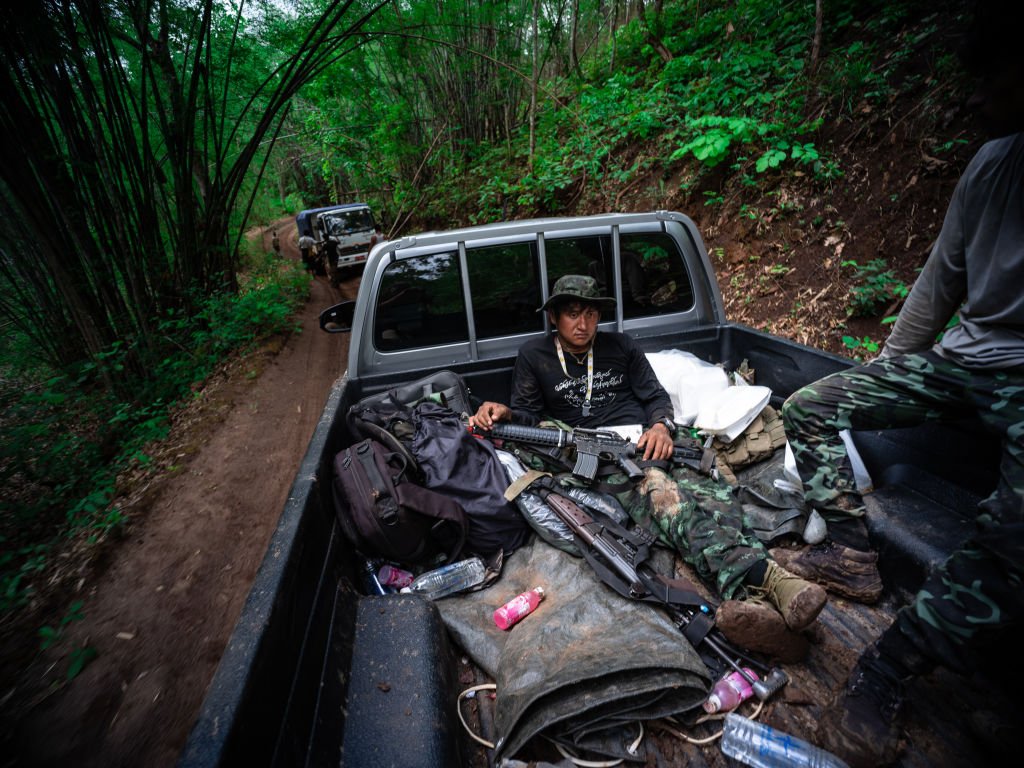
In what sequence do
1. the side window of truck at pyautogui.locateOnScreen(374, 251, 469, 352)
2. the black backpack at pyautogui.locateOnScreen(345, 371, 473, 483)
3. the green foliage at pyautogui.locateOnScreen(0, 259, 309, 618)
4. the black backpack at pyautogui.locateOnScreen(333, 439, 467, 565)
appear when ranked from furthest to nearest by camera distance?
the green foliage at pyautogui.locateOnScreen(0, 259, 309, 618) → the side window of truck at pyautogui.locateOnScreen(374, 251, 469, 352) → the black backpack at pyautogui.locateOnScreen(345, 371, 473, 483) → the black backpack at pyautogui.locateOnScreen(333, 439, 467, 565)

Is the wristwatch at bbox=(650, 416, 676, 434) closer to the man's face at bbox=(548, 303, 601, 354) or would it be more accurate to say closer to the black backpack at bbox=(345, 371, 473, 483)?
the man's face at bbox=(548, 303, 601, 354)

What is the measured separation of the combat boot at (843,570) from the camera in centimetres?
173

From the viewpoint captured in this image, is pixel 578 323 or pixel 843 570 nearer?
pixel 843 570

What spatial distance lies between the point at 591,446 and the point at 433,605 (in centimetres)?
114

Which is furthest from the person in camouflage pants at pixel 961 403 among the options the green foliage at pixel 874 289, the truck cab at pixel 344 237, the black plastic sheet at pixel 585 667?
the truck cab at pixel 344 237

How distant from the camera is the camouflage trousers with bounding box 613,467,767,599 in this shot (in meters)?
1.80

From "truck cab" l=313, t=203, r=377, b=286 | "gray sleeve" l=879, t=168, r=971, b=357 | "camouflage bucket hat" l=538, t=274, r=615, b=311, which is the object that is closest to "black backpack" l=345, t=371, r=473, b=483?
"camouflage bucket hat" l=538, t=274, r=615, b=311

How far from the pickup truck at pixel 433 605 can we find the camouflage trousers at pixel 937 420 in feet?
0.72

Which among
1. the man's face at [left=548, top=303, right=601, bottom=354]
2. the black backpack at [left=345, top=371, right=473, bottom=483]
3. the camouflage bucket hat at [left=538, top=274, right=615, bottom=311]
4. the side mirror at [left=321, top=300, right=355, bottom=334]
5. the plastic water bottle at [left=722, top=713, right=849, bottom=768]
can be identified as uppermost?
the camouflage bucket hat at [left=538, top=274, right=615, bottom=311]

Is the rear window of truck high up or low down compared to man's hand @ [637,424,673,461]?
up

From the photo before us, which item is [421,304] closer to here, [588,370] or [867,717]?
[588,370]

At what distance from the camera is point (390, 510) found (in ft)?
6.08

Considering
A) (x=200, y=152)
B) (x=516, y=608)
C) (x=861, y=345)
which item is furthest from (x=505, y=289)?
(x=200, y=152)

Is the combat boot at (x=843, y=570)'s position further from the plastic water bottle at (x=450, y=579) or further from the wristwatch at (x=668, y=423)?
the plastic water bottle at (x=450, y=579)
